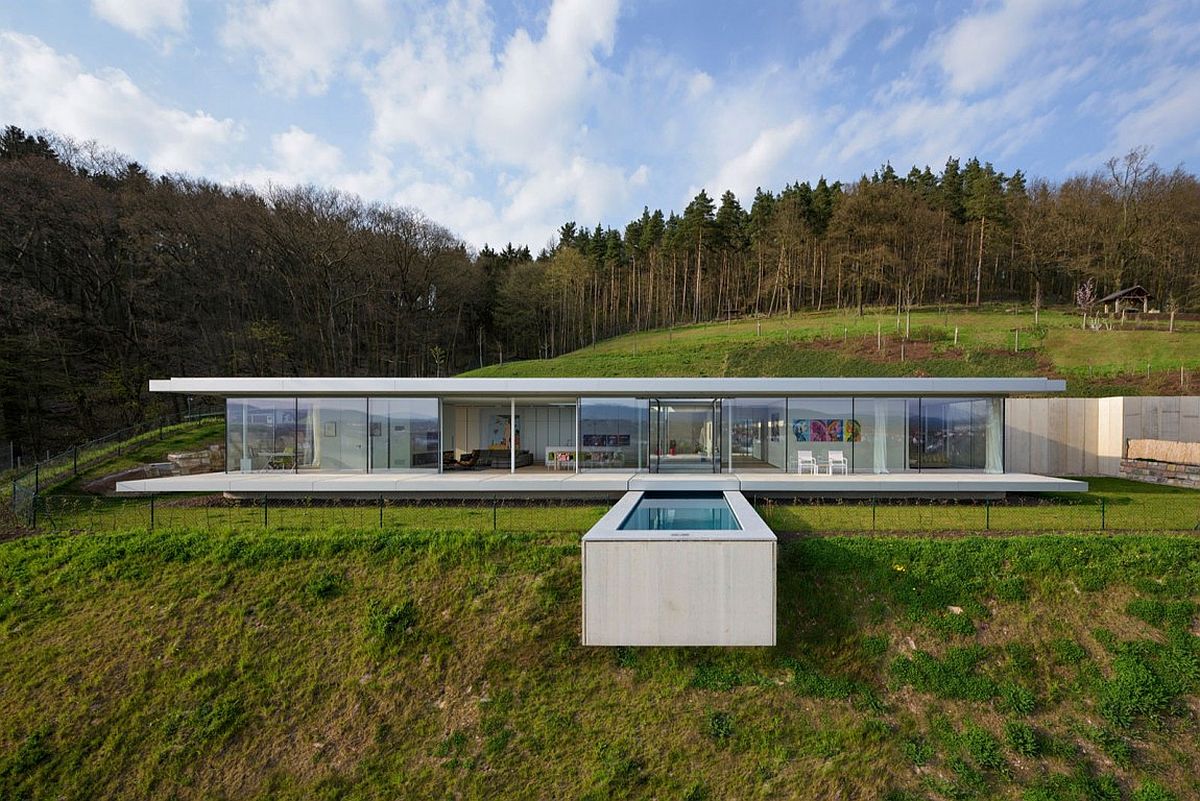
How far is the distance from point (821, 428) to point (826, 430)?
15 centimetres

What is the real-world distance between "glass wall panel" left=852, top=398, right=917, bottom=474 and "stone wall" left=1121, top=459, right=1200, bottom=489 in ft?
25.6

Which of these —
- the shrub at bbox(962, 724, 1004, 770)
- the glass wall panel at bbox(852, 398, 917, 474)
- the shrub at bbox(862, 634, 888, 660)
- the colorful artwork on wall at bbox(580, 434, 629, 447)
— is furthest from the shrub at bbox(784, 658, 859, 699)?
the glass wall panel at bbox(852, 398, 917, 474)

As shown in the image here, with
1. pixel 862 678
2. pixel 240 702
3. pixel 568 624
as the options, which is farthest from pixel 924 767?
pixel 240 702

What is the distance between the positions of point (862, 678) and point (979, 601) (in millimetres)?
2582

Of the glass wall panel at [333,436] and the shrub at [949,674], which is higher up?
the glass wall panel at [333,436]

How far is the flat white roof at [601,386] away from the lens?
1370 centimetres

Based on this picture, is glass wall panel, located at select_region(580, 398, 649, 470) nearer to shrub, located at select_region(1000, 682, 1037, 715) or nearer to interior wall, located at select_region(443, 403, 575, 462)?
interior wall, located at select_region(443, 403, 575, 462)

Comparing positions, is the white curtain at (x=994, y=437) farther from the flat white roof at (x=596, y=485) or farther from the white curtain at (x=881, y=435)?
the white curtain at (x=881, y=435)

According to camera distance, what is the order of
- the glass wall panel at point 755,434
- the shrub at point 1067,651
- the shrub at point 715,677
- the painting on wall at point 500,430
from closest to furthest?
1. the shrub at point 715,677
2. the shrub at point 1067,651
3. the glass wall panel at point 755,434
4. the painting on wall at point 500,430

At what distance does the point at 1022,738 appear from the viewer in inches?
257

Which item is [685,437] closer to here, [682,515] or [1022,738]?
[682,515]

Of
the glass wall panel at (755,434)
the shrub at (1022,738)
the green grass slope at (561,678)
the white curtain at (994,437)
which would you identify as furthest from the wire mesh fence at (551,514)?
the shrub at (1022,738)

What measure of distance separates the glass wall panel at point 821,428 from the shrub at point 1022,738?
28.2ft

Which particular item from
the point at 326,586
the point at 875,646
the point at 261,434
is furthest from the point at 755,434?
the point at 261,434
